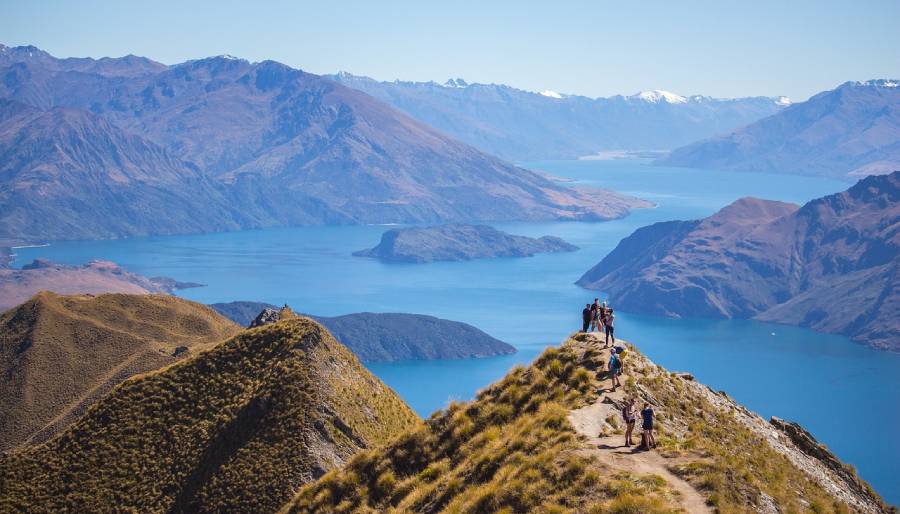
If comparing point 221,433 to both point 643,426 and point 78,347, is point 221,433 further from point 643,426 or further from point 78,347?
point 78,347

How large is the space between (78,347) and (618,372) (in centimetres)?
5107

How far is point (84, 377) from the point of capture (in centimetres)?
6800

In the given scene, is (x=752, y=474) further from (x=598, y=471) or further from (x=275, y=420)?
(x=275, y=420)

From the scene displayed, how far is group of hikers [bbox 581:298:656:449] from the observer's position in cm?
2639

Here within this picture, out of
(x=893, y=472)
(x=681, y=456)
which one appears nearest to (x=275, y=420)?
(x=681, y=456)

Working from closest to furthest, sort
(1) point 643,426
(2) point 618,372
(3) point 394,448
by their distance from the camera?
(1) point 643,426, (2) point 618,372, (3) point 394,448

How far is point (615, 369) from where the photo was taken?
30.8 meters

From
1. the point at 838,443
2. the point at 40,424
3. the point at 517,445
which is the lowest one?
the point at 838,443

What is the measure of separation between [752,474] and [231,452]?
23144 mm

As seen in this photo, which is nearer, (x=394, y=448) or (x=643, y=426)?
(x=643, y=426)

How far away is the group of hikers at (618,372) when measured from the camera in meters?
26.4

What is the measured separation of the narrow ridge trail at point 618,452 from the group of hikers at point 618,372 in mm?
247

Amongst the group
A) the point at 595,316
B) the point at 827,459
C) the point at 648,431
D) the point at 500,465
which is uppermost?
the point at 595,316

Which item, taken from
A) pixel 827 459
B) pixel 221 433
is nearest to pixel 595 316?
pixel 827 459
